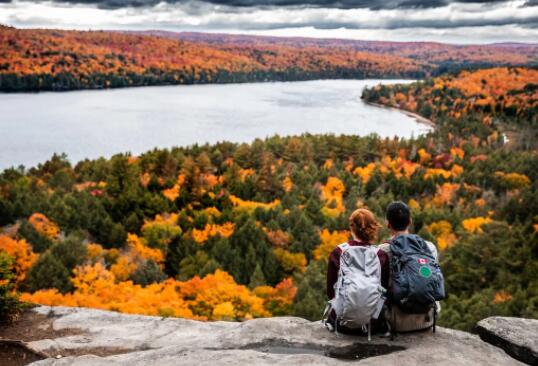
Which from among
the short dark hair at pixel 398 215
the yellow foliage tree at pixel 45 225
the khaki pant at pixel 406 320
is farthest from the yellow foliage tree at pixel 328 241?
the short dark hair at pixel 398 215

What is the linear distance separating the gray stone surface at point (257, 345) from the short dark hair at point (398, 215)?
1.81 meters

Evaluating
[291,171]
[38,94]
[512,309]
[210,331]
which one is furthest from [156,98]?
[210,331]

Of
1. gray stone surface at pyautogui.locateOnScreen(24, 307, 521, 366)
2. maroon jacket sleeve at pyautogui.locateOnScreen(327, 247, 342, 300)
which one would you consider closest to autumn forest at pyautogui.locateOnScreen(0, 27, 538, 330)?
gray stone surface at pyautogui.locateOnScreen(24, 307, 521, 366)

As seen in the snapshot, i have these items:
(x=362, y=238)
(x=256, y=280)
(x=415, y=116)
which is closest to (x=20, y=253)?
(x=256, y=280)

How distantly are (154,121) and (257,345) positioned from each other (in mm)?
132172

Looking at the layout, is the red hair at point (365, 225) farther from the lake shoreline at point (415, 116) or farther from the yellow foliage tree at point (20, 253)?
the lake shoreline at point (415, 116)

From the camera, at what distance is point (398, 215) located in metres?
7.07

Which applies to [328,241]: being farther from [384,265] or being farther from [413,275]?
[413,275]

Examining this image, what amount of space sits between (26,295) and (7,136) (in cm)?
8526

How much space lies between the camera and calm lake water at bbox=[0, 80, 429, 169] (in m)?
108

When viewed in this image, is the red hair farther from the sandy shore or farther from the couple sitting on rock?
the sandy shore

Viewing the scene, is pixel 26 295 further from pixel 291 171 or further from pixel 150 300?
pixel 291 171

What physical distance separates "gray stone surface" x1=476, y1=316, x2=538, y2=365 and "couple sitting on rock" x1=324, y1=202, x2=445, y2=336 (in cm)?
164

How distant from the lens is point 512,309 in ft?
106
